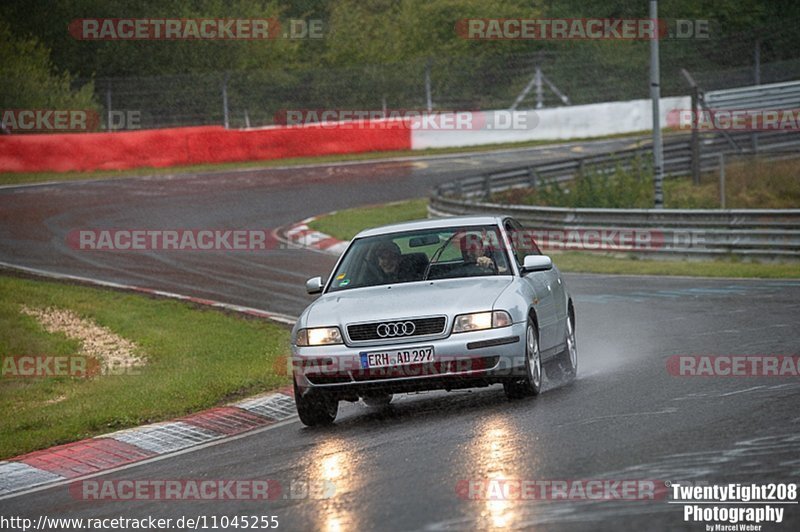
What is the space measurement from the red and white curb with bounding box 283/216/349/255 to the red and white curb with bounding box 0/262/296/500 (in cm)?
1390

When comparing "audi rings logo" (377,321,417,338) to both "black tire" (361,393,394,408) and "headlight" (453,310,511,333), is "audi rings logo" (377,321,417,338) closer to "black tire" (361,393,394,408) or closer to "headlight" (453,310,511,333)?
"headlight" (453,310,511,333)

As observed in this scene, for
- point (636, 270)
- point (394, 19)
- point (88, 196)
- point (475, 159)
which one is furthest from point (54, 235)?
point (394, 19)

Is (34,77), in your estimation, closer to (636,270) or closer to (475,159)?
(475,159)

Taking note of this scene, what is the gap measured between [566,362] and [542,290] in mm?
1181

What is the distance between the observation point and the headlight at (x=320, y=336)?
→ 32.4 ft

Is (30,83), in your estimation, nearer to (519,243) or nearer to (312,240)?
(312,240)

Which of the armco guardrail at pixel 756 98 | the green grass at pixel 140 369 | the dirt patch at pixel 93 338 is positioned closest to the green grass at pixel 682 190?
the armco guardrail at pixel 756 98

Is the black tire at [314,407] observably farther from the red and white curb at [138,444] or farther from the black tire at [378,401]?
the black tire at [378,401]

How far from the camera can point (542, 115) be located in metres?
48.5

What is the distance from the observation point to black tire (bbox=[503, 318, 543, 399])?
995 cm

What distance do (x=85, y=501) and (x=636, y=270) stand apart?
15.4 meters

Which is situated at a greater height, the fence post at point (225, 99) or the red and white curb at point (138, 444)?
the fence post at point (225, 99)

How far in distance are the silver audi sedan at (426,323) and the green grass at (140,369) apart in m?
1.85

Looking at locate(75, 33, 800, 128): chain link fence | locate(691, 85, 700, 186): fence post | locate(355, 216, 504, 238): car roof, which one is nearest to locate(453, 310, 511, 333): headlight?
locate(355, 216, 504, 238): car roof
